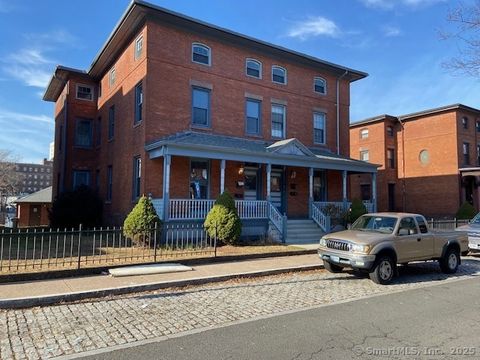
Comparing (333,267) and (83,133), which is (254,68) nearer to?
(83,133)

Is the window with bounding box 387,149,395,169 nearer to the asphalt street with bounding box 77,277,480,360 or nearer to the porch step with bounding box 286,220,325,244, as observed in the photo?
the porch step with bounding box 286,220,325,244

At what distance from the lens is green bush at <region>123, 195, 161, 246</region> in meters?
14.0

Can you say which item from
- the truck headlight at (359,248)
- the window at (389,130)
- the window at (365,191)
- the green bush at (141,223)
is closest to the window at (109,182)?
the green bush at (141,223)

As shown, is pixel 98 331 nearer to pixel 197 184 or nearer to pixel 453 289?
pixel 453 289

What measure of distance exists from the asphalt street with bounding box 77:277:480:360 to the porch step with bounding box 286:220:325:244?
9.37m

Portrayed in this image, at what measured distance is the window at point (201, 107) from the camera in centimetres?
1862

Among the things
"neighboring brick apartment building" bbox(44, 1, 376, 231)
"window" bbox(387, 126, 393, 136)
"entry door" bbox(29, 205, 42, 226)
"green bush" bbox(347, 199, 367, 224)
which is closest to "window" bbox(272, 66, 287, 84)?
"neighboring brick apartment building" bbox(44, 1, 376, 231)

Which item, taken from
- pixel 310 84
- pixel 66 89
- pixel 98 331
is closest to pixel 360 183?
pixel 310 84

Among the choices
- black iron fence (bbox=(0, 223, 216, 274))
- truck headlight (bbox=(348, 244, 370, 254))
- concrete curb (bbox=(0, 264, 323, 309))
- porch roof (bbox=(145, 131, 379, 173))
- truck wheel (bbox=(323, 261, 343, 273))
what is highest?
porch roof (bbox=(145, 131, 379, 173))

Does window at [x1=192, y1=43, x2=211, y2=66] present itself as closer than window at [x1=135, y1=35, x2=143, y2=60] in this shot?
No

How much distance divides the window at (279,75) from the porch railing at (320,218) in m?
7.11

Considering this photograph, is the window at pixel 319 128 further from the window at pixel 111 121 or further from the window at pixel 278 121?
the window at pixel 111 121

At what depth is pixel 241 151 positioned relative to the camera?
16.8 m

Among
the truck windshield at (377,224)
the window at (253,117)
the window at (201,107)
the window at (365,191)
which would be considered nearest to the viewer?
the truck windshield at (377,224)
